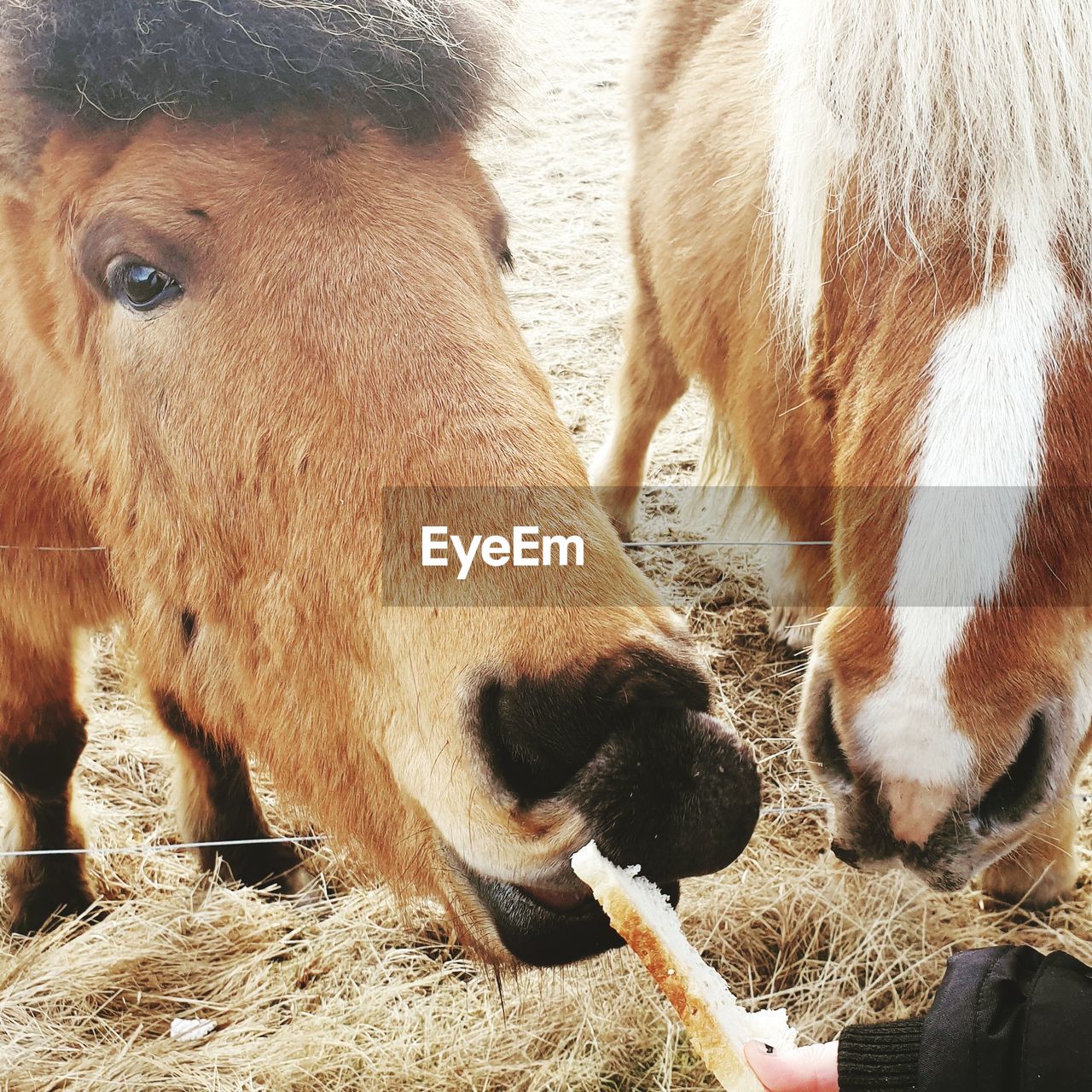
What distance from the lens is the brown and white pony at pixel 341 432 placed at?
1.06 metres

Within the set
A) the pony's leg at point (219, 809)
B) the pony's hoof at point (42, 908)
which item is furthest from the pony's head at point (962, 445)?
the pony's hoof at point (42, 908)

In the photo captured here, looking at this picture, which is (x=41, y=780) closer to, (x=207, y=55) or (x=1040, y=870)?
(x=207, y=55)

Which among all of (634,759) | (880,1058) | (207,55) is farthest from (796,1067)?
(207,55)

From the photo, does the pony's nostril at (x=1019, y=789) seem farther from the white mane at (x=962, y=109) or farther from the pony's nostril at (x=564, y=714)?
the white mane at (x=962, y=109)

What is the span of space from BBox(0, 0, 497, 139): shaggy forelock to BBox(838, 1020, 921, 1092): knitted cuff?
1.34m

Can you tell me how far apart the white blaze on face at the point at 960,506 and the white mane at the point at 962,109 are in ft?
0.21

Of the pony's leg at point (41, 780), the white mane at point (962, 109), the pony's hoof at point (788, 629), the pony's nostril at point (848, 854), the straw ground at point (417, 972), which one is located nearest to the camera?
the white mane at point (962, 109)

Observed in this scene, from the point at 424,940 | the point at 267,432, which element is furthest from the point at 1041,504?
the point at 424,940

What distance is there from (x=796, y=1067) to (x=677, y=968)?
0.81 feet

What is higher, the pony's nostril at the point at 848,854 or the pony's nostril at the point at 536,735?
the pony's nostril at the point at 536,735

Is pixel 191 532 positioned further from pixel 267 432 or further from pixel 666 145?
pixel 666 145

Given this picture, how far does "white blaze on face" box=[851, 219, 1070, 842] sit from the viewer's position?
1178mm

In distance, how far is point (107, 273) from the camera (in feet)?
4.16

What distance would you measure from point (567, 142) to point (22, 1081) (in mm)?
3300
